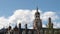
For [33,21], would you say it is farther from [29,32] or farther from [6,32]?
[6,32]

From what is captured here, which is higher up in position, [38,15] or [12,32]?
[38,15]

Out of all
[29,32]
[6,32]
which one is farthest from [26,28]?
[6,32]

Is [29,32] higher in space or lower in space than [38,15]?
lower

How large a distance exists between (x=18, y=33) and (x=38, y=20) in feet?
40.4

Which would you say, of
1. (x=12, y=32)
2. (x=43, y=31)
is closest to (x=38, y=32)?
(x=43, y=31)

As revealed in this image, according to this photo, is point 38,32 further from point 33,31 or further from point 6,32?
point 6,32

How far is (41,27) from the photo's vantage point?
420 feet

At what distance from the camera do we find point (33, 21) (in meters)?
129

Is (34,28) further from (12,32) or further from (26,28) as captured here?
(12,32)

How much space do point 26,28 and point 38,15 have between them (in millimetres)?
Result: 9045

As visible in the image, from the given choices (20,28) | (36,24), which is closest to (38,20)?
(36,24)

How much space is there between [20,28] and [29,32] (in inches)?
205

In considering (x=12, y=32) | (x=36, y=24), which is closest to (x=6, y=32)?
(x=12, y=32)

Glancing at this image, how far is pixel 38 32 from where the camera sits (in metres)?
124
